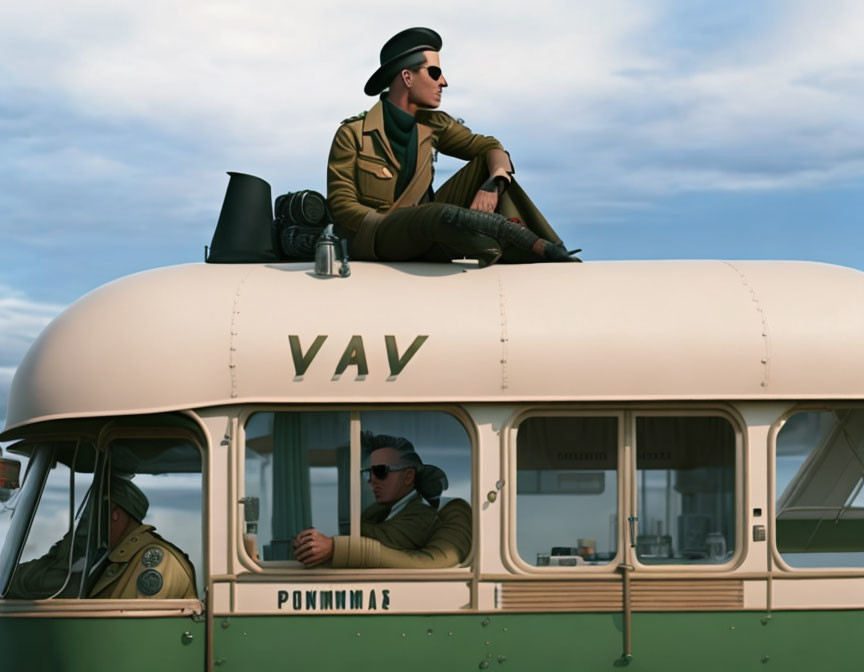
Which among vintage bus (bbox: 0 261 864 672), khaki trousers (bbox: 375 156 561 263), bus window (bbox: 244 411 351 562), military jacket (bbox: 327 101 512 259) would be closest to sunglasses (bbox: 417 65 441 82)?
military jacket (bbox: 327 101 512 259)

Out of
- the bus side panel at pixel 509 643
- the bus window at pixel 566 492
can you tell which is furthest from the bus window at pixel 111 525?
the bus window at pixel 566 492

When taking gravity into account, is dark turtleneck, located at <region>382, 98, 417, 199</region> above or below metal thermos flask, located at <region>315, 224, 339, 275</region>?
above

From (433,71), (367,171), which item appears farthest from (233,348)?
(433,71)

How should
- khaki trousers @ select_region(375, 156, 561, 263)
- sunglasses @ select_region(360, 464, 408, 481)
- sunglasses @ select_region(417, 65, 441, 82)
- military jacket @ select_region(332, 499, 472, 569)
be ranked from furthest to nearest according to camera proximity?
1. sunglasses @ select_region(417, 65, 441, 82)
2. khaki trousers @ select_region(375, 156, 561, 263)
3. sunglasses @ select_region(360, 464, 408, 481)
4. military jacket @ select_region(332, 499, 472, 569)

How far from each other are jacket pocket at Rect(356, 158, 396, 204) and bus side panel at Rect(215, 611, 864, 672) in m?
3.20

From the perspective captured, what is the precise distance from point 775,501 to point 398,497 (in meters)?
2.33

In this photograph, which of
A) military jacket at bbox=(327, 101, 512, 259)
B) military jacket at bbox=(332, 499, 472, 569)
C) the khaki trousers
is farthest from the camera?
military jacket at bbox=(327, 101, 512, 259)

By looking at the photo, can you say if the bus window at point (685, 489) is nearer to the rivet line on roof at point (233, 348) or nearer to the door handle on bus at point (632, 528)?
the door handle on bus at point (632, 528)

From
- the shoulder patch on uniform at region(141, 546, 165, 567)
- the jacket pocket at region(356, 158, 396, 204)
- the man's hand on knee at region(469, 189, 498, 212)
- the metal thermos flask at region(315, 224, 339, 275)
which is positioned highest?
the jacket pocket at region(356, 158, 396, 204)

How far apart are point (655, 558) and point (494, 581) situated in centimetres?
102

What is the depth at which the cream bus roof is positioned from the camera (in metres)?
7.66

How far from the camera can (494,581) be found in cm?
764

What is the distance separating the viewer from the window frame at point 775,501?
778cm

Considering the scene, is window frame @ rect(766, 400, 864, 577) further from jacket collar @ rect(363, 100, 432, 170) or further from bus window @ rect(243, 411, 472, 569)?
jacket collar @ rect(363, 100, 432, 170)
